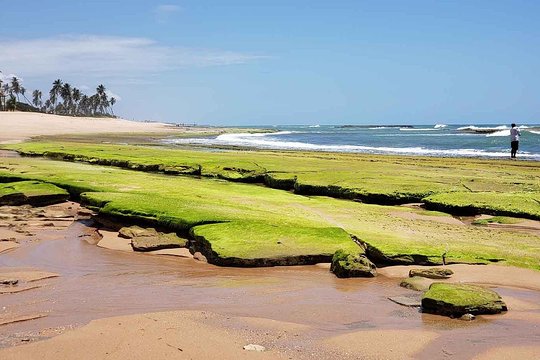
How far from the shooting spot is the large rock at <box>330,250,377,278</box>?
23.8 feet

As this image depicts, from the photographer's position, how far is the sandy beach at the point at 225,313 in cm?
460

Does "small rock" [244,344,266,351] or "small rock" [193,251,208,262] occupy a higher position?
→ "small rock" [244,344,266,351]

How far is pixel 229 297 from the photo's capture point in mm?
6188

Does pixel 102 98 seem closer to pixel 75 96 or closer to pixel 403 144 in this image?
pixel 75 96

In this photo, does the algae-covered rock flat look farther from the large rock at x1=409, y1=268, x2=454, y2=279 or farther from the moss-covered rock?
the moss-covered rock

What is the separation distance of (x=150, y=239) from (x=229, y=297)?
3.21 meters

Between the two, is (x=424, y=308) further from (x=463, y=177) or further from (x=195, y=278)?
(x=463, y=177)

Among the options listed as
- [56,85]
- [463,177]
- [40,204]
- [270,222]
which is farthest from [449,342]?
[56,85]

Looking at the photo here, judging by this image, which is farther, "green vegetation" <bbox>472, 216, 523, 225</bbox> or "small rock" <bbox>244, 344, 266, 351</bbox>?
"green vegetation" <bbox>472, 216, 523, 225</bbox>

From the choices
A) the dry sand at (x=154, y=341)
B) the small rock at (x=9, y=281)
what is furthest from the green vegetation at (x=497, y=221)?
the small rock at (x=9, y=281)

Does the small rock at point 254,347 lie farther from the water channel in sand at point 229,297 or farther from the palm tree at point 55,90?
the palm tree at point 55,90

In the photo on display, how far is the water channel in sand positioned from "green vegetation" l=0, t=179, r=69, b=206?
409cm

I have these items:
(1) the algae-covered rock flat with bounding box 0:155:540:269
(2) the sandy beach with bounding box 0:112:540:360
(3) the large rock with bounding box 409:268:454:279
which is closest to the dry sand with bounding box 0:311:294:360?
(2) the sandy beach with bounding box 0:112:540:360

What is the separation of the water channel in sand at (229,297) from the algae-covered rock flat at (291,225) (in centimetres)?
60
